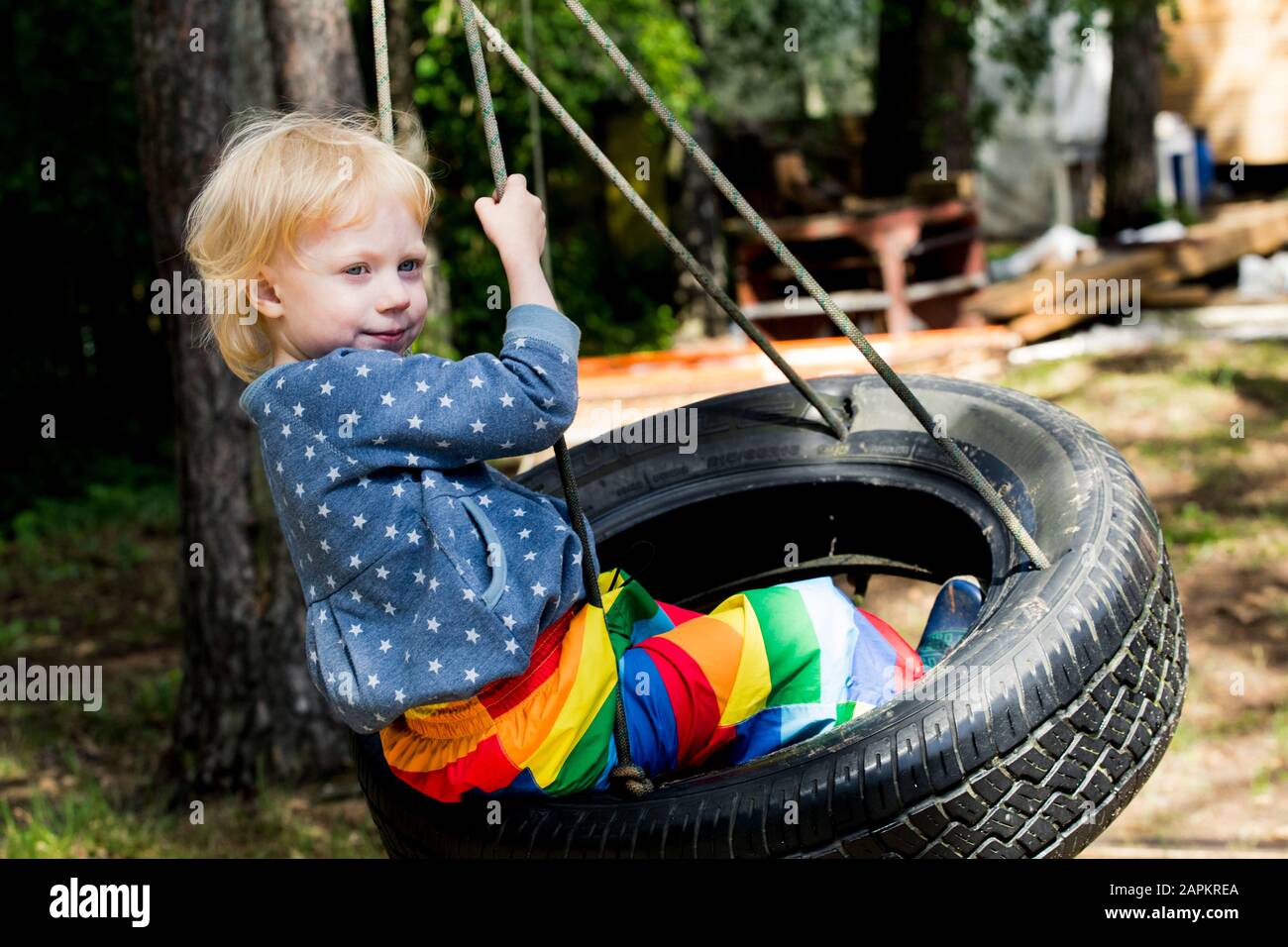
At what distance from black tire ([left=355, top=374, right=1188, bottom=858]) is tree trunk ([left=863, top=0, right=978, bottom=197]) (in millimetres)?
8400

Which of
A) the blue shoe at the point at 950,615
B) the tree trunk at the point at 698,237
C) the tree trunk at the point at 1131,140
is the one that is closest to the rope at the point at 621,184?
the blue shoe at the point at 950,615

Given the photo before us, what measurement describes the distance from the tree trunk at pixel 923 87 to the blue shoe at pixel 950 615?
854 centimetres

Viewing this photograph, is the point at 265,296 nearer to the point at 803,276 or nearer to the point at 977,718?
the point at 803,276

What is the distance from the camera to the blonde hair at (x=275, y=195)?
6.27 feet

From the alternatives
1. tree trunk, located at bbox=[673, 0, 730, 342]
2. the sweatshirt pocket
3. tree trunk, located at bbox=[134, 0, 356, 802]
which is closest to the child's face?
the sweatshirt pocket

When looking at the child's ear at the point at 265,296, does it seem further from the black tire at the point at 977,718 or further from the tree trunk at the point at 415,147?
the tree trunk at the point at 415,147

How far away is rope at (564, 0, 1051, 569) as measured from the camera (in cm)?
203

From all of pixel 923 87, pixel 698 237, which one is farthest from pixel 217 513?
pixel 923 87

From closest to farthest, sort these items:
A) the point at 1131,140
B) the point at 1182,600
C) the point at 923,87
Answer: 1. the point at 1182,600
2. the point at 923,87
3. the point at 1131,140

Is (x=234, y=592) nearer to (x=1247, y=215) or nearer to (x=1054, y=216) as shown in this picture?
(x=1247, y=215)

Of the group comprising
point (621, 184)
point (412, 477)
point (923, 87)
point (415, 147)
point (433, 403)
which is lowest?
point (412, 477)

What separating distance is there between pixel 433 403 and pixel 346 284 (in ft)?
0.78

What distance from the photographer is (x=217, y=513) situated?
13.2ft
